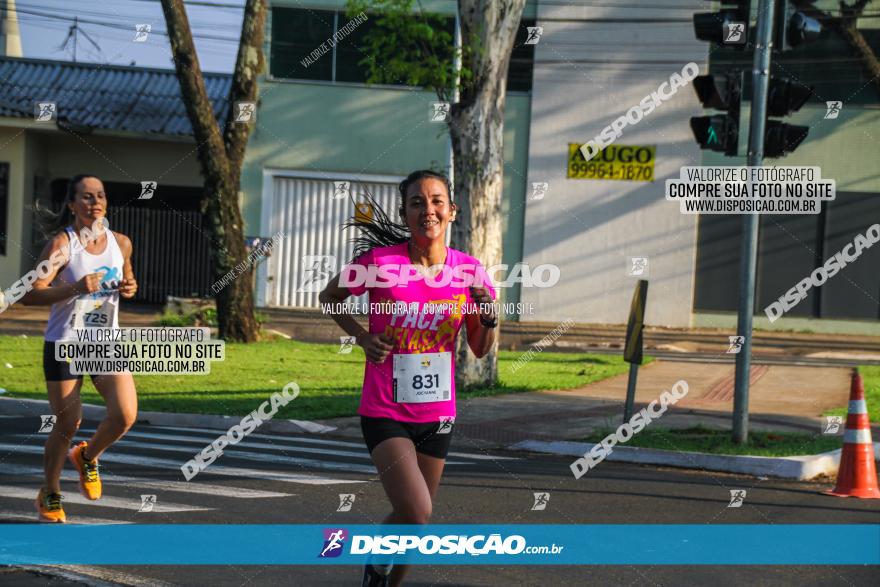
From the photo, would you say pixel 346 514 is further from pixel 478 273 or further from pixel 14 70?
pixel 14 70

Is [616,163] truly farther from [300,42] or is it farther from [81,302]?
[81,302]

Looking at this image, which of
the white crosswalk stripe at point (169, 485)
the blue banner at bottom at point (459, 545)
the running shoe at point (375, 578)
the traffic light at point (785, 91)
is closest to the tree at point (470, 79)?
the traffic light at point (785, 91)

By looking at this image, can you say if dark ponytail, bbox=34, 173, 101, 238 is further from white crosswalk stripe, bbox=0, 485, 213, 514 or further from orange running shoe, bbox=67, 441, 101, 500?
white crosswalk stripe, bbox=0, 485, 213, 514

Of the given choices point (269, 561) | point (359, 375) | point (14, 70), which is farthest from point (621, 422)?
point (14, 70)

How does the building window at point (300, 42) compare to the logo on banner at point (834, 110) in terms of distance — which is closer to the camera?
the logo on banner at point (834, 110)

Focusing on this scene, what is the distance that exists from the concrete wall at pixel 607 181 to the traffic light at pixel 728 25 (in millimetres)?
15024

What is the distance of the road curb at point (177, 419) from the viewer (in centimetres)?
1248

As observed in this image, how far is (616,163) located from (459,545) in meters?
20.2

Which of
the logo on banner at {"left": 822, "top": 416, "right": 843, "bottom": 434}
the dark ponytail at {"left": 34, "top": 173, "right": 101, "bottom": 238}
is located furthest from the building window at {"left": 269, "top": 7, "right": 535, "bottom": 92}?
the dark ponytail at {"left": 34, "top": 173, "right": 101, "bottom": 238}

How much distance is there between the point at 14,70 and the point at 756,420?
22.4m

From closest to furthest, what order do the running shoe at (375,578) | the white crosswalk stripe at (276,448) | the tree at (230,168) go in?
the running shoe at (375,578)
the white crosswalk stripe at (276,448)
the tree at (230,168)

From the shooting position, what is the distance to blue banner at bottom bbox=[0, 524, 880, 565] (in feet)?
21.3

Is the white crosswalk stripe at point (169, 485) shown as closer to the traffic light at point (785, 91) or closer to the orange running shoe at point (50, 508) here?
the orange running shoe at point (50, 508)

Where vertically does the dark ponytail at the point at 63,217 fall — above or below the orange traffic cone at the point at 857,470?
above
